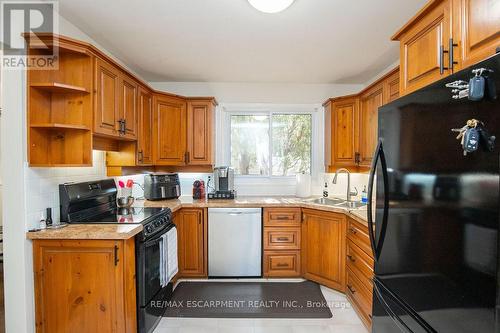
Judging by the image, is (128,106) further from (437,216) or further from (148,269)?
(437,216)

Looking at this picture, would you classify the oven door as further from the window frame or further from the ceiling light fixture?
the ceiling light fixture

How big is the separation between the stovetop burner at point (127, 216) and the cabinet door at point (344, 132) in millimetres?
2146

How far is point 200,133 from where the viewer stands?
326 cm

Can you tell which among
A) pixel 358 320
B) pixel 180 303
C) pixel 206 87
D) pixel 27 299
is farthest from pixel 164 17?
pixel 358 320

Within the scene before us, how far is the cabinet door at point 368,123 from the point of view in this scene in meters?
2.56

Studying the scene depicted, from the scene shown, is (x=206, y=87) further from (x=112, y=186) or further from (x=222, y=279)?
(x=222, y=279)

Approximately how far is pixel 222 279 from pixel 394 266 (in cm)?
213

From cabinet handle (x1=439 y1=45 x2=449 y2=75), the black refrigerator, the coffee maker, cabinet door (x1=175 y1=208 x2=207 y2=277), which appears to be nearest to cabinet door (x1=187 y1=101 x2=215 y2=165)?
the coffee maker

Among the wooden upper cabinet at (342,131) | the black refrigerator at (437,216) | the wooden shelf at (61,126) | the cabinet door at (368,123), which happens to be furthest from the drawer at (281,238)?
the wooden shelf at (61,126)

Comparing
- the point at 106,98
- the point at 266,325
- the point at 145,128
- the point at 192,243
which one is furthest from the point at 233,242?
the point at 106,98

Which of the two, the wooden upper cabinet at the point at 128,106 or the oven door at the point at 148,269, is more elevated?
the wooden upper cabinet at the point at 128,106

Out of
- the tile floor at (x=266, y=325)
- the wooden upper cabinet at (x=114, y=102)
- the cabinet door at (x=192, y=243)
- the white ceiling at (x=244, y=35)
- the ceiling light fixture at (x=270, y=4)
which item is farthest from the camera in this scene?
the cabinet door at (x=192, y=243)

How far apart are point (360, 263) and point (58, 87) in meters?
2.73

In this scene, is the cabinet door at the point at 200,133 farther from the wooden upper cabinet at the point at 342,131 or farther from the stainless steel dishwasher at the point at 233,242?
the wooden upper cabinet at the point at 342,131
